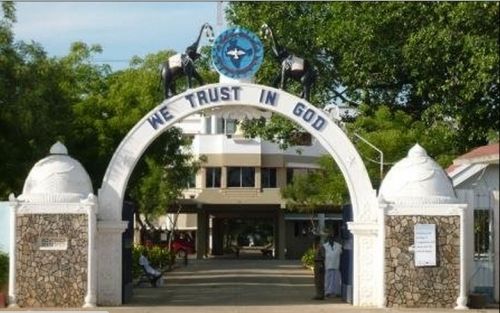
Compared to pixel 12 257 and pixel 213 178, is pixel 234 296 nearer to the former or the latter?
pixel 12 257

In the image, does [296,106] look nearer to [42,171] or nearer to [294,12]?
[42,171]

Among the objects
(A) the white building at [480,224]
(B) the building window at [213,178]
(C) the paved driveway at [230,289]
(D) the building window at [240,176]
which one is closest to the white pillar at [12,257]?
(C) the paved driveway at [230,289]

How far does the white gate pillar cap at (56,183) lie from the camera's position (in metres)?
22.2

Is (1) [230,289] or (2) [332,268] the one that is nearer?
(2) [332,268]

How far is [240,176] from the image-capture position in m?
60.3

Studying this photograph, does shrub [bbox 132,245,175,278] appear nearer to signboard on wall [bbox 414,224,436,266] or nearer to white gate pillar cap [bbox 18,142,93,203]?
white gate pillar cap [bbox 18,142,93,203]

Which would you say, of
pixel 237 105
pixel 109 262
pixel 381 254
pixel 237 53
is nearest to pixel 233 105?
pixel 237 105

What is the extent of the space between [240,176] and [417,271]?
3859cm

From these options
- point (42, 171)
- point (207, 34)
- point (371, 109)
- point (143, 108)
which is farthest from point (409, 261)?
point (143, 108)

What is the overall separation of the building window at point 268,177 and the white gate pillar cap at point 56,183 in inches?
1487

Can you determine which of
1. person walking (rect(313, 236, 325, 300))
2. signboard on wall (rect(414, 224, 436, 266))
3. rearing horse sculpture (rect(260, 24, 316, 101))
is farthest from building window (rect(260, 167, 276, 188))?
signboard on wall (rect(414, 224, 436, 266))

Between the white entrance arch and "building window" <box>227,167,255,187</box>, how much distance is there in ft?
122

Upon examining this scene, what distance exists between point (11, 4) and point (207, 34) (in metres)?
5.58

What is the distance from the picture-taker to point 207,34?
2317cm
